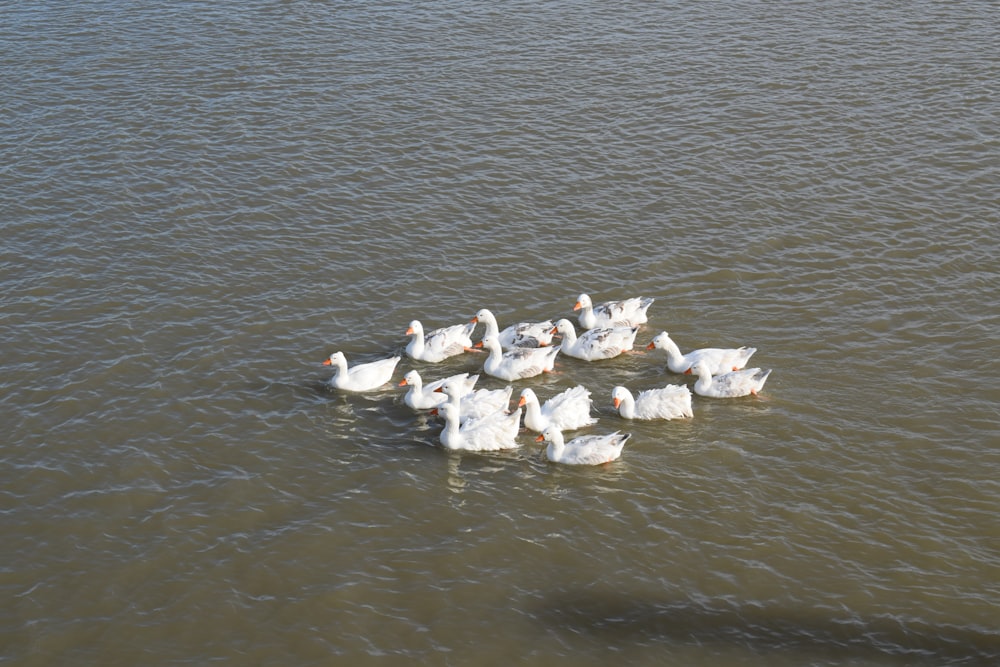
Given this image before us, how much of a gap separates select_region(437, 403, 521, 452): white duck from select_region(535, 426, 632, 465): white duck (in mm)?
800

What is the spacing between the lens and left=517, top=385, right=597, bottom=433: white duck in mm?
22578

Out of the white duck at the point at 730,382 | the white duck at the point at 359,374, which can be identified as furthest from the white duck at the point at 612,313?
the white duck at the point at 359,374

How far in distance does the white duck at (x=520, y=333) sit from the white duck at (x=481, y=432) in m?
3.10

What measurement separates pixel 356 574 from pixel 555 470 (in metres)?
4.80

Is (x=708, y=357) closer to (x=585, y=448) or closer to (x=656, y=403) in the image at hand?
(x=656, y=403)

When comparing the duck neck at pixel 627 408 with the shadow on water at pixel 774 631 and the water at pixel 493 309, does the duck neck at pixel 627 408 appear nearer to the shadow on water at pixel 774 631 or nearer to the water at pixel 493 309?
the water at pixel 493 309

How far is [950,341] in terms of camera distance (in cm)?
2497

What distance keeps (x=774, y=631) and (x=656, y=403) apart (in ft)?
20.8

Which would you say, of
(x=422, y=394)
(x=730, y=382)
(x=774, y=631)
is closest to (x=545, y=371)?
(x=422, y=394)

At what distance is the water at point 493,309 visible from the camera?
1831 cm

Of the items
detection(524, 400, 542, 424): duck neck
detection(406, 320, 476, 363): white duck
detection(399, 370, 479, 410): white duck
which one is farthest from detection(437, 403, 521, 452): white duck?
detection(406, 320, 476, 363): white duck

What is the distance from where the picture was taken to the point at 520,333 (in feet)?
82.8

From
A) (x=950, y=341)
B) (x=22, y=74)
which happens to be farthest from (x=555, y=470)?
(x=22, y=74)

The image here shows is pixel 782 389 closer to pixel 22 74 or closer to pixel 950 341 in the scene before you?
pixel 950 341
